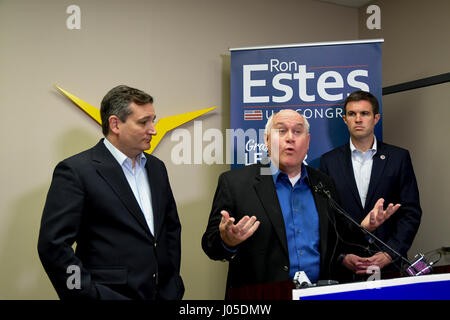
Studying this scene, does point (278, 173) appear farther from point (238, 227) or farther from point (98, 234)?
point (98, 234)

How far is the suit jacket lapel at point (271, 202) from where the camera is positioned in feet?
6.14

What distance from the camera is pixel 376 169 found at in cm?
268

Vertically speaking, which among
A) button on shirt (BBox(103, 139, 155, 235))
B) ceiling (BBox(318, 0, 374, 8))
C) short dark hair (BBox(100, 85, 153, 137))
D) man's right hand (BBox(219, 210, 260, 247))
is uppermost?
ceiling (BBox(318, 0, 374, 8))

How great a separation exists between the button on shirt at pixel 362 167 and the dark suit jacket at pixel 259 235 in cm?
79

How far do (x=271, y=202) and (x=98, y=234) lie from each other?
0.81m

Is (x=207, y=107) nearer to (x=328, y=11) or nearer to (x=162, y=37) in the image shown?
(x=162, y=37)

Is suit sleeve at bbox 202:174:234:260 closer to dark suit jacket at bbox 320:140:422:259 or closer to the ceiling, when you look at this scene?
dark suit jacket at bbox 320:140:422:259

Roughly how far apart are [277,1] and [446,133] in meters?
1.96

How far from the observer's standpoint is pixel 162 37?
354 cm

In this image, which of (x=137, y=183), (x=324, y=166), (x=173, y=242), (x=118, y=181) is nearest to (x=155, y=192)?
(x=137, y=183)

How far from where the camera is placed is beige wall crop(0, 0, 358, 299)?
3.03 metres

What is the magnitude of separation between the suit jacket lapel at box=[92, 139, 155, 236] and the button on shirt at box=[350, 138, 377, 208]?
1.50 m

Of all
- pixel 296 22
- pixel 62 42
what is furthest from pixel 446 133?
pixel 62 42

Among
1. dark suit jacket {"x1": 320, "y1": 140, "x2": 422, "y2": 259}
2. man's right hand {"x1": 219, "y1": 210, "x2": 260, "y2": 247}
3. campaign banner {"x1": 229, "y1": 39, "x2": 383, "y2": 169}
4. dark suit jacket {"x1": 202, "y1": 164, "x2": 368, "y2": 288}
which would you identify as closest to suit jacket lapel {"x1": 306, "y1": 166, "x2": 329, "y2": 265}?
dark suit jacket {"x1": 202, "y1": 164, "x2": 368, "y2": 288}
